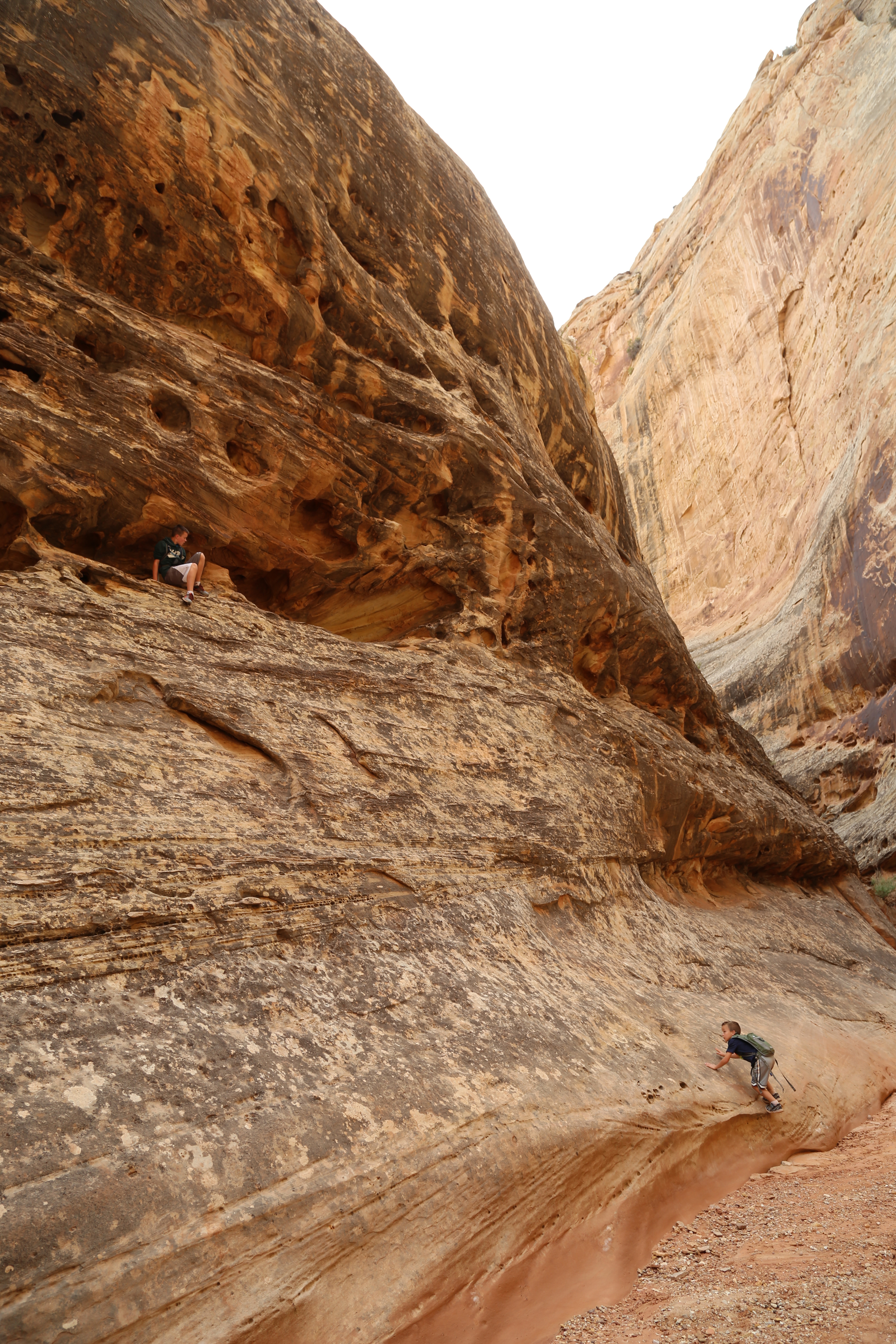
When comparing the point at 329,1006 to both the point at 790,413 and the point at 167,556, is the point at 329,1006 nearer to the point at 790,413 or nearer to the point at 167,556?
the point at 167,556

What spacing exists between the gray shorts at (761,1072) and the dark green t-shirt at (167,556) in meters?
6.38

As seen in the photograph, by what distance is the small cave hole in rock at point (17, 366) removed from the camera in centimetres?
657

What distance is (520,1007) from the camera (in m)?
5.74

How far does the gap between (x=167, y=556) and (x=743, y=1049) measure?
637cm

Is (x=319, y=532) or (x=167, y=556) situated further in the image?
(x=319, y=532)

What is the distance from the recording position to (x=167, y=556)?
7090 mm

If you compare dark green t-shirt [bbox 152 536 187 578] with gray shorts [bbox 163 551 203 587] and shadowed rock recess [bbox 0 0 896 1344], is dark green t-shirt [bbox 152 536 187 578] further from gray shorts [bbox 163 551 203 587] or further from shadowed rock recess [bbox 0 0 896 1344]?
shadowed rock recess [bbox 0 0 896 1344]

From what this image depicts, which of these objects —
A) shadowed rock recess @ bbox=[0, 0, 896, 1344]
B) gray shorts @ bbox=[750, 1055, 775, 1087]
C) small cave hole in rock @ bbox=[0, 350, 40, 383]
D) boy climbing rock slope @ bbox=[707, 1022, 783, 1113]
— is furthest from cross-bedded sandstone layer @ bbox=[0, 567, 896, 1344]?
small cave hole in rock @ bbox=[0, 350, 40, 383]

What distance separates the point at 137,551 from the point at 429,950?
4.43 metres

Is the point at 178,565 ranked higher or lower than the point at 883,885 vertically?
higher

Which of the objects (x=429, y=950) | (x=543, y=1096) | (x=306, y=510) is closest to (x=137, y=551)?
(x=306, y=510)

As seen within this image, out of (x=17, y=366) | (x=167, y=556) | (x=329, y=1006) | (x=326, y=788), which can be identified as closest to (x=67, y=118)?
(x=17, y=366)

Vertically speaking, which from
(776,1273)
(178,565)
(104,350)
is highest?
(104,350)

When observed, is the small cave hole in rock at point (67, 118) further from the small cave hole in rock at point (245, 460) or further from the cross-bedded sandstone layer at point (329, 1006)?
the cross-bedded sandstone layer at point (329, 1006)
